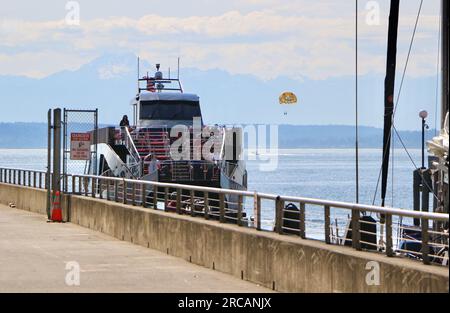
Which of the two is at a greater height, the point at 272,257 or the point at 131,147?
the point at 131,147

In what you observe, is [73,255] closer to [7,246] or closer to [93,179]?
[7,246]

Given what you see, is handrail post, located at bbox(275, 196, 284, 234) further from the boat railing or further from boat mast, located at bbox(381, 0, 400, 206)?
the boat railing

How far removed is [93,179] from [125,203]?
5.10 m

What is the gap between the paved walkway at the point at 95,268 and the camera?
17406 millimetres

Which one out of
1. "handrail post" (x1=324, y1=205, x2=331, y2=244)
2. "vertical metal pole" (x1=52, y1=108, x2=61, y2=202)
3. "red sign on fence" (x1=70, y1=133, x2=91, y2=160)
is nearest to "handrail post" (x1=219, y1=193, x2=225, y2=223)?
"handrail post" (x1=324, y1=205, x2=331, y2=244)

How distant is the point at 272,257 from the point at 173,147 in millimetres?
37023

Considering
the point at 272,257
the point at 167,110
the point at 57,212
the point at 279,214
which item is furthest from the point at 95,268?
the point at 167,110

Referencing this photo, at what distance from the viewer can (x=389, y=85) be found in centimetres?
2470

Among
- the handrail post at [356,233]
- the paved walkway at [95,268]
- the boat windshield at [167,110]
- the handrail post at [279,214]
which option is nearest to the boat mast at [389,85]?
the paved walkway at [95,268]

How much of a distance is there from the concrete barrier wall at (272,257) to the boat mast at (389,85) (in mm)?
4284

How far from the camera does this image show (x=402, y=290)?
42.8 feet

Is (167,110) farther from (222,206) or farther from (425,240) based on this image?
(425,240)

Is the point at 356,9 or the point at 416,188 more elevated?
the point at 356,9

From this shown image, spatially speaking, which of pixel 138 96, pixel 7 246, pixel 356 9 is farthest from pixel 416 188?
pixel 138 96
